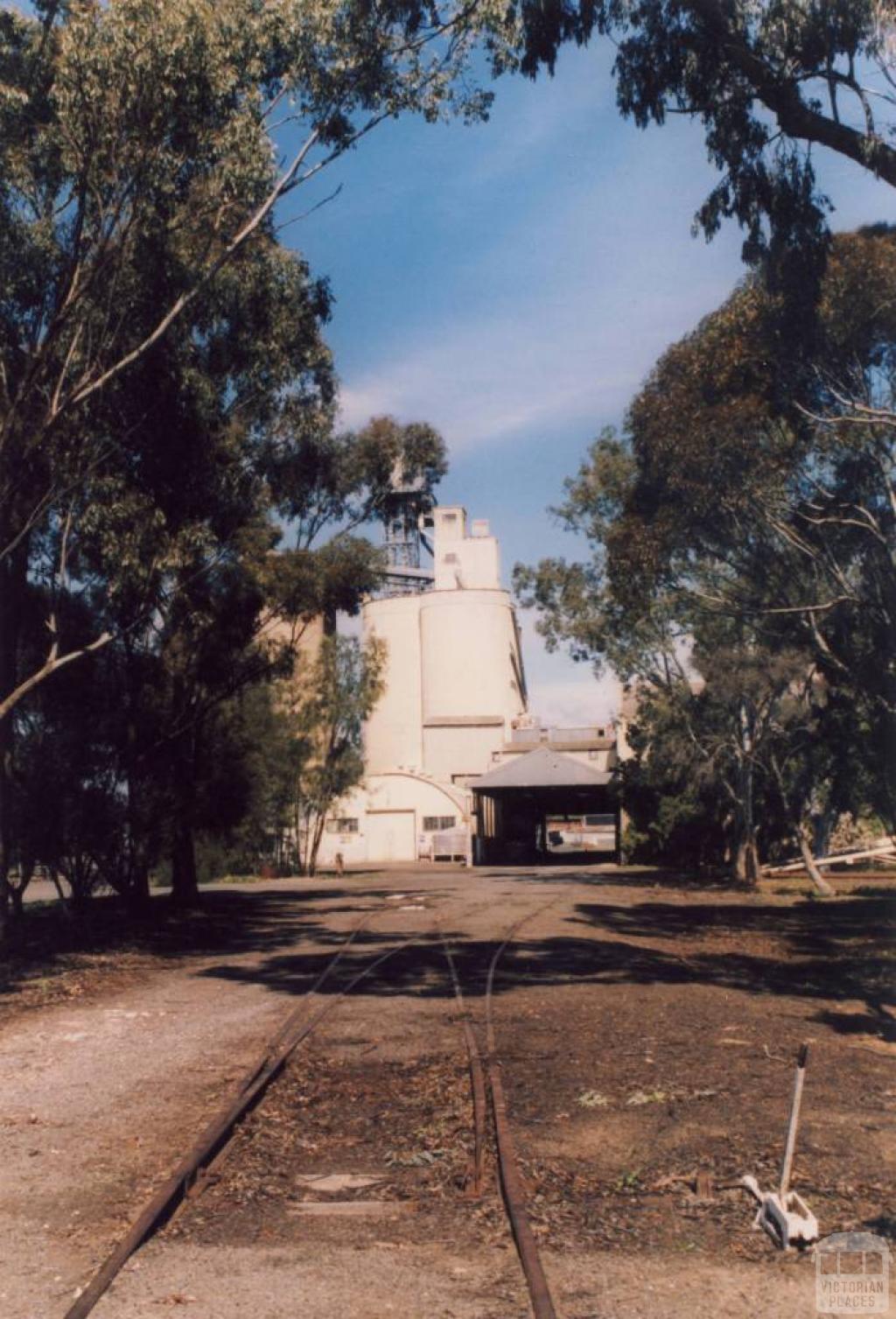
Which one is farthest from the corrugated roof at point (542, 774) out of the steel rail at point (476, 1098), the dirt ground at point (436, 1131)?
the steel rail at point (476, 1098)

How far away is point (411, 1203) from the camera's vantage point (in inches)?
268

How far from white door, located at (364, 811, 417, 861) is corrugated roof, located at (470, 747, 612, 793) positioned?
4888 mm

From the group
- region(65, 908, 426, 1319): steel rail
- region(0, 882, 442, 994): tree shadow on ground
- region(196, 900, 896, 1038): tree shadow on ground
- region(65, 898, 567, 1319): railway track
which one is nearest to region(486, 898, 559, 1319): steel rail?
region(65, 898, 567, 1319): railway track

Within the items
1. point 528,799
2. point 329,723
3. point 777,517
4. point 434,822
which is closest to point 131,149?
point 777,517

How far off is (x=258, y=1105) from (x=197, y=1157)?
187 cm

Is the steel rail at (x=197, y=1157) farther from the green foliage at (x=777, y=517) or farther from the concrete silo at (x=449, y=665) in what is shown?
the concrete silo at (x=449, y=665)

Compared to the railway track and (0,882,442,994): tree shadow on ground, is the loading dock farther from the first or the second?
the railway track

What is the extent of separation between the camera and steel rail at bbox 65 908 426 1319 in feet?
18.1

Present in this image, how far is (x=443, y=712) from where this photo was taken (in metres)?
66.3

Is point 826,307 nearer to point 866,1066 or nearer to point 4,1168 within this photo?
point 866,1066

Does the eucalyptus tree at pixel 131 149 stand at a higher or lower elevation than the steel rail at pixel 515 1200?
higher

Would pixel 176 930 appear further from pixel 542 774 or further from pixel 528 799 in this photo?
pixel 528 799

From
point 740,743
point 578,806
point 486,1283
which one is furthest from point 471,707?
point 486,1283

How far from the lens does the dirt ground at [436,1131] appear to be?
18.5 feet
